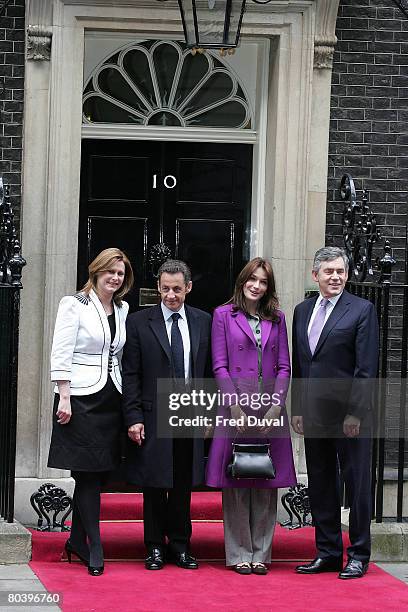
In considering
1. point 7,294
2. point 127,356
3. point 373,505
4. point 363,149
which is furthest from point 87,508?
point 363,149

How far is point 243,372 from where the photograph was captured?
822 centimetres

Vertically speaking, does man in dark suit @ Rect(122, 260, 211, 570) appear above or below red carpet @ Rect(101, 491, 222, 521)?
above

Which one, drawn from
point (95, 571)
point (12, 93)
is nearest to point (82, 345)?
point (95, 571)

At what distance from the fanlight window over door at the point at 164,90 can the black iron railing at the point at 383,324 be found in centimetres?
125

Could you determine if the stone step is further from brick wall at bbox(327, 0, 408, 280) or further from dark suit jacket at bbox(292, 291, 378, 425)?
brick wall at bbox(327, 0, 408, 280)

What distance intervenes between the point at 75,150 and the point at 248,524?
125 inches

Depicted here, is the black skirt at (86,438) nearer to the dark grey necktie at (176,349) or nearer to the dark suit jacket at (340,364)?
the dark grey necktie at (176,349)

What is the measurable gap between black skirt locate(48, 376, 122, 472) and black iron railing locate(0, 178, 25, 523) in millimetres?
490

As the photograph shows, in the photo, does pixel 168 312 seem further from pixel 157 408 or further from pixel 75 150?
pixel 75 150

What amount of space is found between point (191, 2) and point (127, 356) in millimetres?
2177

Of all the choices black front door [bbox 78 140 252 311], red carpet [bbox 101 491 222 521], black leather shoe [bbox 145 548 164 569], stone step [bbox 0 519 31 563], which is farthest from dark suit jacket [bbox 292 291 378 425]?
black front door [bbox 78 140 252 311]

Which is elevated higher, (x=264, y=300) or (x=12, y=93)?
(x=12, y=93)

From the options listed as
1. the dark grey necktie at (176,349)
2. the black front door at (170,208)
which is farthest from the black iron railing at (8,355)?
the black front door at (170,208)

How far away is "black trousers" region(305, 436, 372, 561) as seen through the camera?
8.19 m
